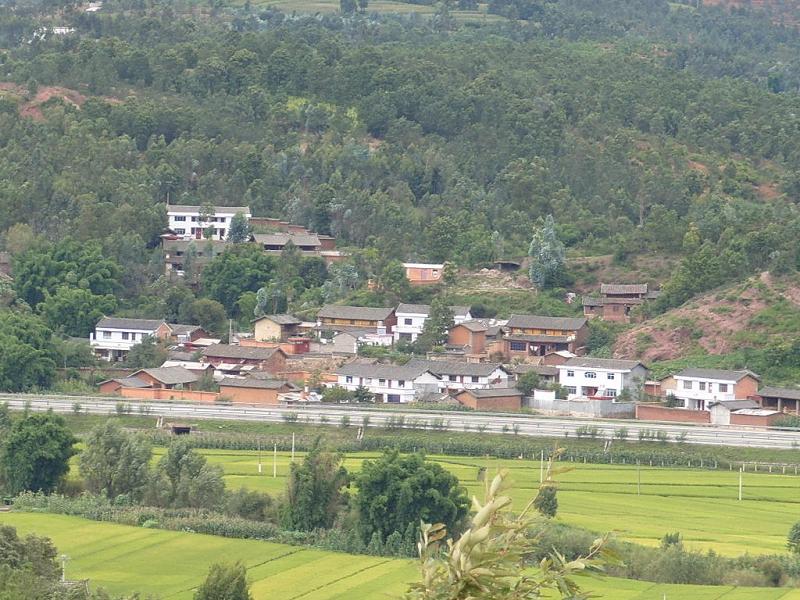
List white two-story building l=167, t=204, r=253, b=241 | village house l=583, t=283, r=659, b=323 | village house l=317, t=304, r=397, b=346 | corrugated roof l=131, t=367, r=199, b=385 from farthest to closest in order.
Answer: white two-story building l=167, t=204, r=253, b=241 < village house l=583, t=283, r=659, b=323 < village house l=317, t=304, r=397, b=346 < corrugated roof l=131, t=367, r=199, b=385

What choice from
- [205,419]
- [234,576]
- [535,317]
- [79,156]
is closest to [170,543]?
[234,576]

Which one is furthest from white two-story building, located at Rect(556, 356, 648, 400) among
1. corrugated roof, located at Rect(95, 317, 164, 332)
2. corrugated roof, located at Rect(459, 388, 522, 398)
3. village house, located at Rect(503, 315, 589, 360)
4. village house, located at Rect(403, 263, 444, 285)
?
corrugated roof, located at Rect(95, 317, 164, 332)

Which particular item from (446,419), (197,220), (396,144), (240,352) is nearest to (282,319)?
(240,352)

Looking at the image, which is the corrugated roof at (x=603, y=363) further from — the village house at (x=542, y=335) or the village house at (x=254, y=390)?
the village house at (x=254, y=390)

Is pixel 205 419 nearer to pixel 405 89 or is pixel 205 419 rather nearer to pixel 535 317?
pixel 535 317

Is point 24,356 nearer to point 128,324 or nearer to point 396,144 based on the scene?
point 128,324

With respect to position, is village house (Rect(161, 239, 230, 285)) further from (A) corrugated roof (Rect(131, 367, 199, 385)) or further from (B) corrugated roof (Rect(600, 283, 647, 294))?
(B) corrugated roof (Rect(600, 283, 647, 294))
